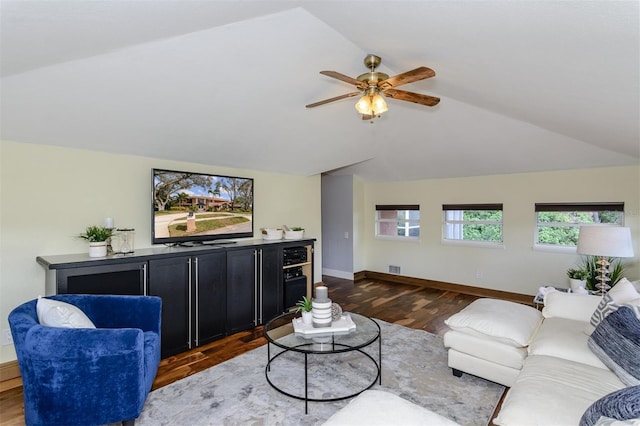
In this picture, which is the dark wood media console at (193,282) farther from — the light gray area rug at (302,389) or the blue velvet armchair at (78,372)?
the blue velvet armchair at (78,372)

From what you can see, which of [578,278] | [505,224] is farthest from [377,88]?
[505,224]

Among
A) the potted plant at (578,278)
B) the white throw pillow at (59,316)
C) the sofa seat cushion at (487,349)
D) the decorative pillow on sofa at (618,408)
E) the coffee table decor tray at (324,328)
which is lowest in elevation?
the sofa seat cushion at (487,349)

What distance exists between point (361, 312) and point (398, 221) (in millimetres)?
2516

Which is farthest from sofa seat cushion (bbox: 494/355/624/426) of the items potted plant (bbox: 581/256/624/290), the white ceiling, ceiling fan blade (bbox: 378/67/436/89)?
potted plant (bbox: 581/256/624/290)

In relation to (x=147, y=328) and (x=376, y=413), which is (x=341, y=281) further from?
(x=376, y=413)

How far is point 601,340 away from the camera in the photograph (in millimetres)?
1921

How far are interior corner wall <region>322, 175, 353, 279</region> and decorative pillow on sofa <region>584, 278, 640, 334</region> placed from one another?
442 centimetres

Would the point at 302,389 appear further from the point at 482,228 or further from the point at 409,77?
the point at 482,228

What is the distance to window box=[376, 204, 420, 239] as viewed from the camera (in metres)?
6.22

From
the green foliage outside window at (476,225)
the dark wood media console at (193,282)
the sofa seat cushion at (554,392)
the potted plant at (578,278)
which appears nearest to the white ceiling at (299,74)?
the dark wood media console at (193,282)

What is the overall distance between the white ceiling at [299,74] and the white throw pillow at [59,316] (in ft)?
4.69

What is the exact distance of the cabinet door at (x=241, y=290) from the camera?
3662 mm

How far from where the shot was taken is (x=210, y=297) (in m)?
3.47

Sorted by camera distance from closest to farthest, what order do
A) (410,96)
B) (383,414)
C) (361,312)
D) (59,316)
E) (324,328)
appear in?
(383,414)
(59,316)
(410,96)
(324,328)
(361,312)
